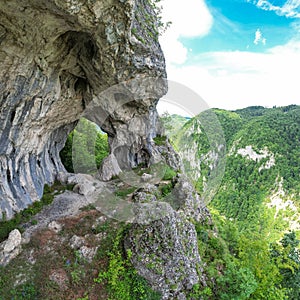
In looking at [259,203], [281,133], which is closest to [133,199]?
[259,203]

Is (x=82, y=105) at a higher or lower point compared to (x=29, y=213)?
higher

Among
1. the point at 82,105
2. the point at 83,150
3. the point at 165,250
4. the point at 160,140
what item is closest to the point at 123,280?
the point at 165,250

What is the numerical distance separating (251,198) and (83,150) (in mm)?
62677

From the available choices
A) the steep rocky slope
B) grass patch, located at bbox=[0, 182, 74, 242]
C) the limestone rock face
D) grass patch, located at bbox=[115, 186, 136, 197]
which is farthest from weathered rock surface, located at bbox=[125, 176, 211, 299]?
the limestone rock face

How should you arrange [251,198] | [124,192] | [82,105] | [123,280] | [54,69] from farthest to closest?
[251,198] → [82,105] → [124,192] → [54,69] → [123,280]

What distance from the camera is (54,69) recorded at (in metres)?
11.8

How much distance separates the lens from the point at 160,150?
2495 cm

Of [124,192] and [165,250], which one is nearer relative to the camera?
[165,250]

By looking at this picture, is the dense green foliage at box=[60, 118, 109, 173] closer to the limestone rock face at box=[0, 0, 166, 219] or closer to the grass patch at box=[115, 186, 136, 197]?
the limestone rock face at box=[0, 0, 166, 219]

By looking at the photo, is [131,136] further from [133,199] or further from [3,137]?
[3,137]

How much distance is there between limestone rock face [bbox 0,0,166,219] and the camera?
299 inches

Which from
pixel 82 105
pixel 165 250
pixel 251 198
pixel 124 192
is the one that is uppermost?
pixel 82 105

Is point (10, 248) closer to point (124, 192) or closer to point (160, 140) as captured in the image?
point (124, 192)

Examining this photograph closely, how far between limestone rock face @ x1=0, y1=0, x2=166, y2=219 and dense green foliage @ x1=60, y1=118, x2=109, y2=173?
426cm
